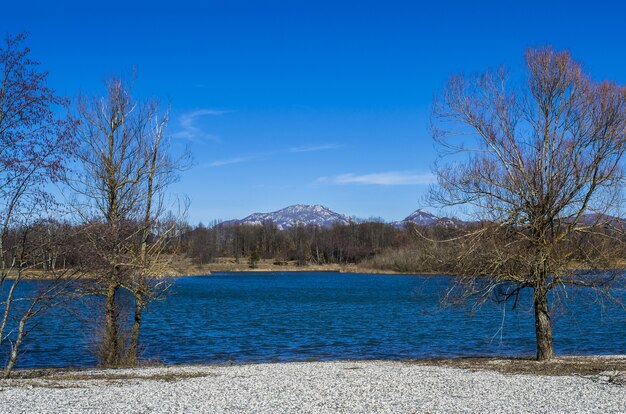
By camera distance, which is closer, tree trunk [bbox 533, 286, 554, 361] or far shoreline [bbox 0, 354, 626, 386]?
far shoreline [bbox 0, 354, 626, 386]

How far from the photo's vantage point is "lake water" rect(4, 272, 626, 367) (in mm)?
24984

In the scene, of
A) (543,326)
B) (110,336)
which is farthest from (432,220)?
(110,336)

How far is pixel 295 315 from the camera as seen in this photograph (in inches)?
1702

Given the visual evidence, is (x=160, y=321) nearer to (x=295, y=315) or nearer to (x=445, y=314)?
(x=295, y=315)

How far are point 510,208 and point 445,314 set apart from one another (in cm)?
2274

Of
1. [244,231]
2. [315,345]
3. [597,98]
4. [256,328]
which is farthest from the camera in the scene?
[244,231]

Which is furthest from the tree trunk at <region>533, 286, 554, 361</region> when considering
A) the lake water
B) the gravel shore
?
the gravel shore

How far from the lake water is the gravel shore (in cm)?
274

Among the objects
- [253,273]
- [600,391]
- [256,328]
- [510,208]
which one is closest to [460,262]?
[510,208]

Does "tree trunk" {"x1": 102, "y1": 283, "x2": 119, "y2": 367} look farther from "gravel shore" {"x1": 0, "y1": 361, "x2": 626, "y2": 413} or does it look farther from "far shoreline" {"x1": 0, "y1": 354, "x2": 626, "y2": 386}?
"gravel shore" {"x1": 0, "y1": 361, "x2": 626, "y2": 413}

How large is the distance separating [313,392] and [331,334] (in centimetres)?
1906

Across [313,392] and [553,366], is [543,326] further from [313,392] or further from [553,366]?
[313,392]

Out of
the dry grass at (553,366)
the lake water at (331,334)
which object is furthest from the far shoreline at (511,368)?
the lake water at (331,334)

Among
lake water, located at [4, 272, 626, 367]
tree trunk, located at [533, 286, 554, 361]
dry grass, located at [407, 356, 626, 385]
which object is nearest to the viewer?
dry grass, located at [407, 356, 626, 385]
